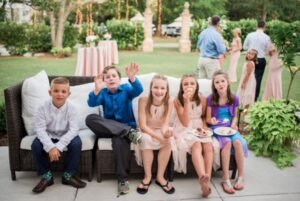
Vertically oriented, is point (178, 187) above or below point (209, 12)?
below

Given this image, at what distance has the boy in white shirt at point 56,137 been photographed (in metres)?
3.53

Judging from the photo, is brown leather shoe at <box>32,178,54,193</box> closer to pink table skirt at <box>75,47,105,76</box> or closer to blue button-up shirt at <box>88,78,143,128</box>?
blue button-up shirt at <box>88,78,143,128</box>

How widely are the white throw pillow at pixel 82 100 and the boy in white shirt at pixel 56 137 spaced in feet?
1.59

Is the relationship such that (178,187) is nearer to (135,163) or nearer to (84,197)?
(135,163)

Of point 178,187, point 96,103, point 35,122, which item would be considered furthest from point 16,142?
point 178,187

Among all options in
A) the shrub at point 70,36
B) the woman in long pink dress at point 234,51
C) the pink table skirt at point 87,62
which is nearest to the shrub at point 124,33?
the shrub at point 70,36

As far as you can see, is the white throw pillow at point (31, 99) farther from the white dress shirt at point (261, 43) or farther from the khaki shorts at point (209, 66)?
the white dress shirt at point (261, 43)

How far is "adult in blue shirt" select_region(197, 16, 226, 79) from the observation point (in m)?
7.55

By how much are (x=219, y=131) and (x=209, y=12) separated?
35536 mm

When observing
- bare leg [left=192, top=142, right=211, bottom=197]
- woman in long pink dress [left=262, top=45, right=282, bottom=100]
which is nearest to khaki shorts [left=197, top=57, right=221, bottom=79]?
woman in long pink dress [left=262, top=45, right=282, bottom=100]

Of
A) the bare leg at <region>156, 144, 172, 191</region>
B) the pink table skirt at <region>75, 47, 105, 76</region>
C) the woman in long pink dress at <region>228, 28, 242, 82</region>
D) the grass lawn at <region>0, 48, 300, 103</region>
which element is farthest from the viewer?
the grass lawn at <region>0, 48, 300, 103</region>

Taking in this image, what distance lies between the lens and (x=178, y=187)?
3.65 metres

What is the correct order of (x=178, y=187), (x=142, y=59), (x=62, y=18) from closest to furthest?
(x=178, y=187) < (x=142, y=59) < (x=62, y=18)

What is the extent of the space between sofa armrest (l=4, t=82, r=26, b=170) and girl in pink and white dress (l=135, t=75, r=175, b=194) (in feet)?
3.82
